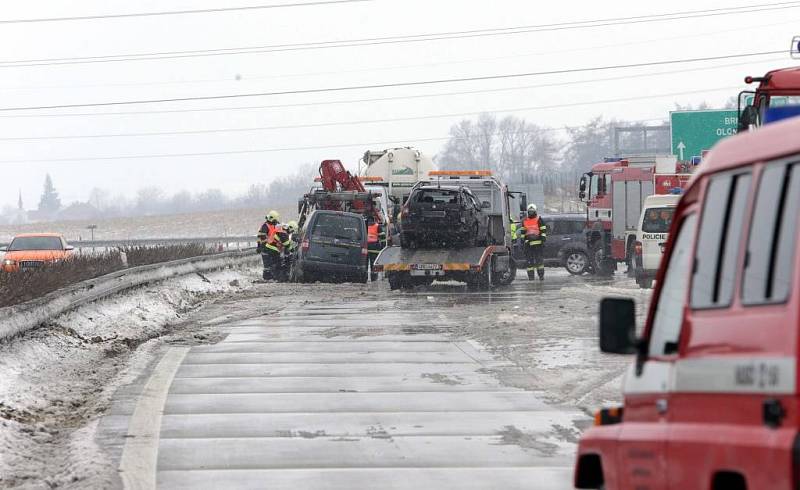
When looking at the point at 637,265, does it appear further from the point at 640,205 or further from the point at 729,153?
the point at 729,153

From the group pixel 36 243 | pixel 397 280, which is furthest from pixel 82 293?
pixel 36 243

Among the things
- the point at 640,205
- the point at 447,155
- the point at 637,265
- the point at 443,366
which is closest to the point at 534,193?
the point at 640,205

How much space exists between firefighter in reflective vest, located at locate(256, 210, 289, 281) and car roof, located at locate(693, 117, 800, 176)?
26.1 m

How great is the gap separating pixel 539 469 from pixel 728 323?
4542mm

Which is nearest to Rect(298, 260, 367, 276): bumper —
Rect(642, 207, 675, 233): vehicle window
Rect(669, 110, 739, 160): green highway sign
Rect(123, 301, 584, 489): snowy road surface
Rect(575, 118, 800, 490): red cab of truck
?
Rect(642, 207, 675, 233): vehicle window

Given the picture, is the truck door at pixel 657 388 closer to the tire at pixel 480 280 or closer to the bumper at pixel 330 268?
the tire at pixel 480 280

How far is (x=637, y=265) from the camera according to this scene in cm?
2750

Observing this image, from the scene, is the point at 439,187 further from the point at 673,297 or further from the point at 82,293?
the point at 673,297

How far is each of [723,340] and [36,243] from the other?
32.7m

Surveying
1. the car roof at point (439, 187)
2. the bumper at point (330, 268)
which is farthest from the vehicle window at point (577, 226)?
the bumper at point (330, 268)

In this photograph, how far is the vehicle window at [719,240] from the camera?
14.6 feet

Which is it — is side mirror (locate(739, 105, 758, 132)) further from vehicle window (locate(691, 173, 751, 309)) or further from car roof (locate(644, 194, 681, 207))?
vehicle window (locate(691, 173, 751, 309))

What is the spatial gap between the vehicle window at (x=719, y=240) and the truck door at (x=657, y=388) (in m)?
0.13

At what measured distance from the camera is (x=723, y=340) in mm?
4387
